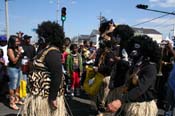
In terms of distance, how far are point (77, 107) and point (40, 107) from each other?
4442 mm

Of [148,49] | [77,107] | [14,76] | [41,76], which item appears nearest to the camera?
[148,49]

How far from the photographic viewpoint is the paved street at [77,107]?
26.6 feet

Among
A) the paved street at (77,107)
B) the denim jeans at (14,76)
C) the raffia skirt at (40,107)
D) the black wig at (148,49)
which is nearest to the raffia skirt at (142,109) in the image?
the black wig at (148,49)

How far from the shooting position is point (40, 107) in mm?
4574

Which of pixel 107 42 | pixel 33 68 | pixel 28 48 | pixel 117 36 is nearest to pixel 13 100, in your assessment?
pixel 28 48

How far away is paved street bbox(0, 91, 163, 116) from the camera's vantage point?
26.6ft

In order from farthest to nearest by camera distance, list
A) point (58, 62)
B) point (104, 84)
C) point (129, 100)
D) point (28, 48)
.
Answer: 1. point (28, 48)
2. point (104, 84)
3. point (58, 62)
4. point (129, 100)

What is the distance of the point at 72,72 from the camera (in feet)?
34.5

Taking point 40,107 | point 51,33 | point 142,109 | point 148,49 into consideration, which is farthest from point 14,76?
point 148,49

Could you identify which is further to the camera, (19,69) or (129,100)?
(19,69)

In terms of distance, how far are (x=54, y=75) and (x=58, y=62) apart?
17cm

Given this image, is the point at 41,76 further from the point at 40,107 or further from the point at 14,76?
the point at 14,76

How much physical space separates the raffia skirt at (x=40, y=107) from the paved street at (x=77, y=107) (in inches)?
136

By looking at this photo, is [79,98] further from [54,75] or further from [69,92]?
[54,75]
